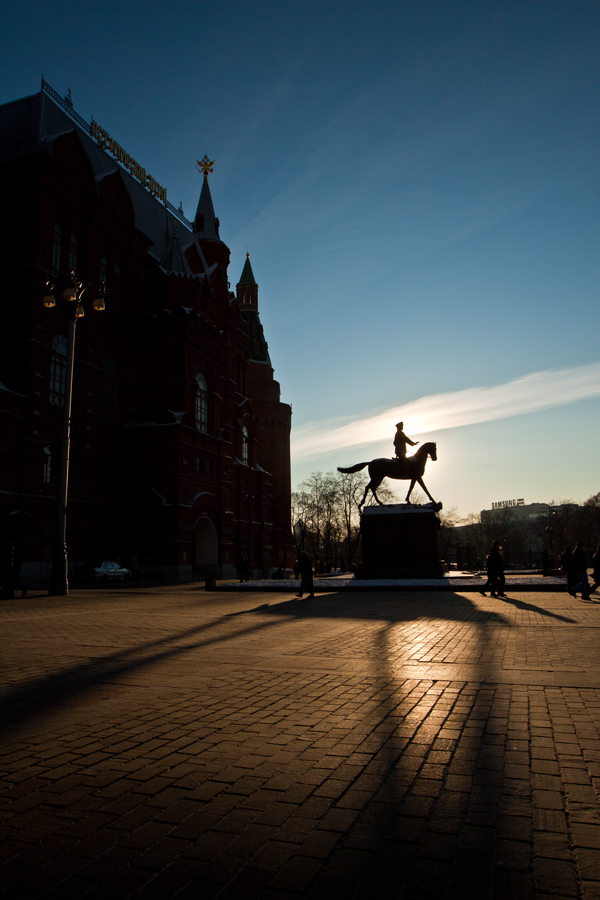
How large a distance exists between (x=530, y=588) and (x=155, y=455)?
2584 cm

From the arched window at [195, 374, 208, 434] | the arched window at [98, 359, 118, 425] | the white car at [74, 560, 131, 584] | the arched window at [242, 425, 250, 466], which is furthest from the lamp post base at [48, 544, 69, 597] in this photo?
the arched window at [242, 425, 250, 466]

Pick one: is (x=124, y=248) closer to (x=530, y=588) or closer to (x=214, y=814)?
(x=530, y=588)

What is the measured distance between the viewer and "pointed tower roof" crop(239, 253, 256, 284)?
8712 centimetres

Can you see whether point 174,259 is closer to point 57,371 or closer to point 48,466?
point 57,371

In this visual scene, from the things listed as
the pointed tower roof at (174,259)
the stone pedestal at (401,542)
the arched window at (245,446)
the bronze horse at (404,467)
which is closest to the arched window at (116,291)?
the pointed tower roof at (174,259)

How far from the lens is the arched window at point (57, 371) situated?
34.1 meters

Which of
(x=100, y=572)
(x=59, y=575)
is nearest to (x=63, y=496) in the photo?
(x=59, y=575)

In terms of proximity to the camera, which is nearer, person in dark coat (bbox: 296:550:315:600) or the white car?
person in dark coat (bbox: 296:550:315:600)

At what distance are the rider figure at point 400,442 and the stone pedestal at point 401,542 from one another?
2.24 metres

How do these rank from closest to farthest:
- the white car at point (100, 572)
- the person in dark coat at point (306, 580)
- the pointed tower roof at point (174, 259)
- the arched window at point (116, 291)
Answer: the person in dark coat at point (306, 580) → the white car at point (100, 572) → the arched window at point (116, 291) → the pointed tower roof at point (174, 259)

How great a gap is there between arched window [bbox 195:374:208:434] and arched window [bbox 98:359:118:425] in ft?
18.9

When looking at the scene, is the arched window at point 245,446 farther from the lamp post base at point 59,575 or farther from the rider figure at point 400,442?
the lamp post base at point 59,575

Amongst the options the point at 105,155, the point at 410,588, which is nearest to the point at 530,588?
the point at 410,588

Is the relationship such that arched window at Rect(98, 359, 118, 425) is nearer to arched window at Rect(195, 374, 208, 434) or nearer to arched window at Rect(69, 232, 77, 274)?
arched window at Rect(195, 374, 208, 434)
